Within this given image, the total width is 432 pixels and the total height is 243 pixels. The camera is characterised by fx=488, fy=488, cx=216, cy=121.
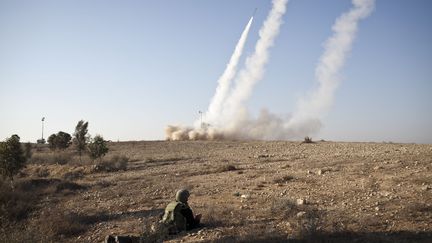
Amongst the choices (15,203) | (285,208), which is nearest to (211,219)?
(285,208)

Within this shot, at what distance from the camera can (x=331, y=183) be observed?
1597 cm

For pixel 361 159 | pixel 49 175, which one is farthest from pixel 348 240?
pixel 49 175

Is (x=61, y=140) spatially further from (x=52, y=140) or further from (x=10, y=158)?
(x=10, y=158)

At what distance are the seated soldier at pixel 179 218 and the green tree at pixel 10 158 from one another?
1509cm

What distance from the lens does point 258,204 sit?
13625 mm

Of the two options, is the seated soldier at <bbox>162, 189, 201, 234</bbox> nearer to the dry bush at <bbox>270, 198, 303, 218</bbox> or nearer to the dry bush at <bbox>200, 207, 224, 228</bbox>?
the dry bush at <bbox>200, 207, 224, 228</bbox>

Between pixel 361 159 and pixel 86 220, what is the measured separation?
44.2 feet

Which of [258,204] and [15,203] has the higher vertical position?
[258,204]

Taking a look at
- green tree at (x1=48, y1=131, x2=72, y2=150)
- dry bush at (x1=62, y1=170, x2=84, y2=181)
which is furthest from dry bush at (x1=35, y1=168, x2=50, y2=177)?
green tree at (x1=48, y1=131, x2=72, y2=150)

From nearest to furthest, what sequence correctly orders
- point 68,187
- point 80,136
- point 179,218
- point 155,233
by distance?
point 155,233 < point 179,218 < point 68,187 < point 80,136

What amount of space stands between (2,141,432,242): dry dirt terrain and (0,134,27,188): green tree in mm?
2354

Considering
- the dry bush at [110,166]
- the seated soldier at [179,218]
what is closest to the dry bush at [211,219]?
the seated soldier at [179,218]

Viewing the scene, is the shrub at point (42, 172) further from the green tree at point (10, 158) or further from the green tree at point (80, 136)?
the green tree at point (80, 136)

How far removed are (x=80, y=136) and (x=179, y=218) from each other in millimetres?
31605
